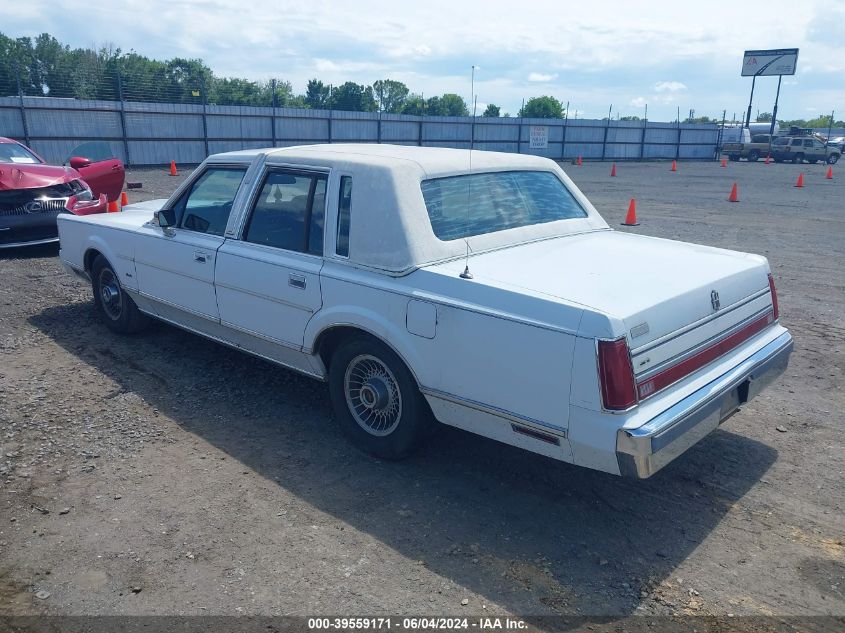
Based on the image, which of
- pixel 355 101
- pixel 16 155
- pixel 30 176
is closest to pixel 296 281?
pixel 30 176

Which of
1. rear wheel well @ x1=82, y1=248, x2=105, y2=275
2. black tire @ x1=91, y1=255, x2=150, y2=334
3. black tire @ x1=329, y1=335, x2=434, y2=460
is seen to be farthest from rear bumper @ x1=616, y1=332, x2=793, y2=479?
rear wheel well @ x1=82, y1=248, x2=105, y2=275

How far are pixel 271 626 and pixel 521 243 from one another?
261 centimetres

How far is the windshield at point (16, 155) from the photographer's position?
33.4ft

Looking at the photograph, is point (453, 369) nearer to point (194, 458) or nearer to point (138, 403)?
point (194, 458)

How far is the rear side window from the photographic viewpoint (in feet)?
13.4

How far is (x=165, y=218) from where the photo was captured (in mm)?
5270

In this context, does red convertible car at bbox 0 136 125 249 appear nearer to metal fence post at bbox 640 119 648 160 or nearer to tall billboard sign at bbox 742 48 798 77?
metal fence post at bbox 640 119 648 160

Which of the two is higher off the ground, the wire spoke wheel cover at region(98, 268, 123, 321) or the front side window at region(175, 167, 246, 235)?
the front side window at region(175, 167, 246, 235)

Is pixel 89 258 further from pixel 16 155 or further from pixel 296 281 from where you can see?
pixel 16 155

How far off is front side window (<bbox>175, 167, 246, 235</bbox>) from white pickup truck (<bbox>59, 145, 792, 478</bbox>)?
18mm

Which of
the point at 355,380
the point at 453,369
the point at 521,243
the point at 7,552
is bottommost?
the point at 7,552

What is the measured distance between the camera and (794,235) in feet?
42.4

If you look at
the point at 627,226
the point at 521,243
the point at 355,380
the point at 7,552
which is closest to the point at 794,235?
the point at 627,226

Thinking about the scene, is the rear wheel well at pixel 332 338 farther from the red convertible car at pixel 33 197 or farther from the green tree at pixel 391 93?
the green tree at pixel 391 93
